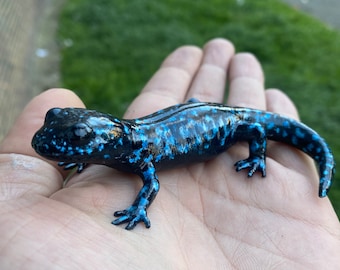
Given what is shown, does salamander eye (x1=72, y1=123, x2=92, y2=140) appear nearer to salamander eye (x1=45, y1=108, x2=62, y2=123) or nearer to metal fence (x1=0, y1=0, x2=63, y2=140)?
salamander eye (x1=45, y1=108, x2=62, y2=123)

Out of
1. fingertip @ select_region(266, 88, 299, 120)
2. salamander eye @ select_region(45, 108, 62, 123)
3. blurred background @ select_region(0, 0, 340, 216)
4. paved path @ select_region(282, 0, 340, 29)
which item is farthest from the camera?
paved path @ select_region(282, 0, 340, 29)

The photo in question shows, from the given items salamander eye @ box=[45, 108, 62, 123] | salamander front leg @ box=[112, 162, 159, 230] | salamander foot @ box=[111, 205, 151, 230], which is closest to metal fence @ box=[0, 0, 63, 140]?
salamander eye @ box=[45, 108, 62, 123]

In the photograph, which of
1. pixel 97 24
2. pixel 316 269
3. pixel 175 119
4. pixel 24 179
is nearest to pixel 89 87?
pixel 97 24

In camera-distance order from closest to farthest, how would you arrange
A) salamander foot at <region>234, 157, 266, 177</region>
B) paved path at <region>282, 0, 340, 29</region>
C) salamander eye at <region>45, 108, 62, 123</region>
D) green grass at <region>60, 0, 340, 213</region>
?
salamander eye at <region>45, 108, 62, 123</region> < salamander foot at <region>234, 157, 266, 177</region> < green grass at <region>60, 0, 340, 213</region> < paved path at <region>282, 0, 340, 29</region>

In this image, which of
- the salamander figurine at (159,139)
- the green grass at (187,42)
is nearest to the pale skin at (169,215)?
the salamander figurine at (159,139)

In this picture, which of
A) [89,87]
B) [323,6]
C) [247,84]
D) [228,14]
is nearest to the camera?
[247,84]

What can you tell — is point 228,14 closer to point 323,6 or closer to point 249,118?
point 323,6

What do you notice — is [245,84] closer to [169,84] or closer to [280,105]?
[280,105]
